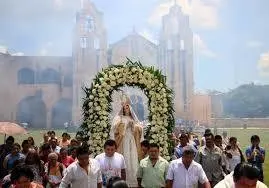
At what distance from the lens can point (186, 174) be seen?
25.9 ft

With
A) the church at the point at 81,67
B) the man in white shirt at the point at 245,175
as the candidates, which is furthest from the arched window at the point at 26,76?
the man in white shirt at the point at 245,175

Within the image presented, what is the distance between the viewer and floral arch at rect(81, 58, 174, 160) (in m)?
13.2

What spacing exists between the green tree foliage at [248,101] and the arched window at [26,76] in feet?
96.8

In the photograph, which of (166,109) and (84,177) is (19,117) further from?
(84,177)

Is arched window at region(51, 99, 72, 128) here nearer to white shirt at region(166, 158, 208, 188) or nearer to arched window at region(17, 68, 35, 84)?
arched window at region(17, 68, 35, 84)

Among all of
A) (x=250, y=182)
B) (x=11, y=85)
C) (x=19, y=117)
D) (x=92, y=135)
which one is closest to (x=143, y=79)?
(x=92, y=135)

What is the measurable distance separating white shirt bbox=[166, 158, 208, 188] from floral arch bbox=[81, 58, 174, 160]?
522cm

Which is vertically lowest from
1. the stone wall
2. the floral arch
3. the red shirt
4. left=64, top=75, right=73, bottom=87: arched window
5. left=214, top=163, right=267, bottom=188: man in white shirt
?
the stone wall

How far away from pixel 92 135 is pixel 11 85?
185 feet

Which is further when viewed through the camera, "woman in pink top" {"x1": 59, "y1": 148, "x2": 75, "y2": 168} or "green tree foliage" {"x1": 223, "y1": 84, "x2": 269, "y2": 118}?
"green tree foliage" {"x1": 223, "y1": 84, "x2": 269, "y2": 118}

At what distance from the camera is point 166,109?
13.6 metres

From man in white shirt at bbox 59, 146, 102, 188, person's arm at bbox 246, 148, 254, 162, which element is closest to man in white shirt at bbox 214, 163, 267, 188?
man in white shirt at bbox 59, 146, 102, 188

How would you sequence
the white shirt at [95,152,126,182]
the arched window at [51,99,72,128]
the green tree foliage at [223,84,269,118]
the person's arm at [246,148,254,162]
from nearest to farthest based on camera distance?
the white shirt at [95,152,126,182]
the person's arm at [246,148,254,162]
the arched window at [51,99,72,128]
the green tree foliage at [223,84,269,118]

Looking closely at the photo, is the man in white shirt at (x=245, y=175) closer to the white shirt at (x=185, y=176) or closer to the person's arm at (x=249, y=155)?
the white shirt at (x=185, y=176)
